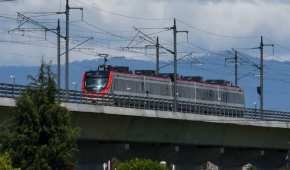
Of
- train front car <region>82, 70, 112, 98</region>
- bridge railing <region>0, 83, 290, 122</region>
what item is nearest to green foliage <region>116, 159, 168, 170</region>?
bridge railing <region>0, 83, 290, 122</region>

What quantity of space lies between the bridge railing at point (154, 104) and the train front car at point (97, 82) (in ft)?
14.5

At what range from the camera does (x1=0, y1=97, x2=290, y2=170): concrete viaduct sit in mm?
62750

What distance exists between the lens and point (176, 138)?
2830 inches

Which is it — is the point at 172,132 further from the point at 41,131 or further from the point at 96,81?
the point at 41,131

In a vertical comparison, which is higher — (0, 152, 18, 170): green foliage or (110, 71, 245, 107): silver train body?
(110, 71, 245, 107): silver train body

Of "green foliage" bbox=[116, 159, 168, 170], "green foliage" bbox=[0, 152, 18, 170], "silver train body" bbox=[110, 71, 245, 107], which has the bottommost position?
"green foliage" bbox=[116, 159, 168, 170]

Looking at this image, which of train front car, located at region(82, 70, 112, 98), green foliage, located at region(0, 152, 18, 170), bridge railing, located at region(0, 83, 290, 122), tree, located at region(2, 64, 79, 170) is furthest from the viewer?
train front car, located at region(82, 70, 112, 98)

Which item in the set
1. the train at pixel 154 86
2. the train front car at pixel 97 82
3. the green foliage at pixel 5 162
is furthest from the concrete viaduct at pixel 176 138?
the green foliage at pixel 5 162

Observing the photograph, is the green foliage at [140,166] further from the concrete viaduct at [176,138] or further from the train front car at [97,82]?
the train front car at [97,82]

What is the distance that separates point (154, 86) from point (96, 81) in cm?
592

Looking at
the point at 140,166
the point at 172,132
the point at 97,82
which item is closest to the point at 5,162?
the point at 140,166

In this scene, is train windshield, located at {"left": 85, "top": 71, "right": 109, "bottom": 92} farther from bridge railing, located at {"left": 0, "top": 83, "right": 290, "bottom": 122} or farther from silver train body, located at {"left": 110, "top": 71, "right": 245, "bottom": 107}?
bridge railing, located at {"left": 0, "top": 83, "right": 290, "bottom": 122}

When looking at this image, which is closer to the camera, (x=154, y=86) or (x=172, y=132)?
(x=172, y=132)

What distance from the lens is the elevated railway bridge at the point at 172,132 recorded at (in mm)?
61750
